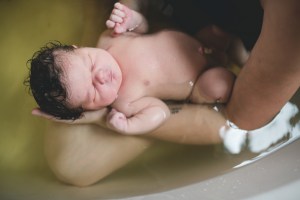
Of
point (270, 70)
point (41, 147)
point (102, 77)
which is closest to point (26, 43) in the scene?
point (41, 147)

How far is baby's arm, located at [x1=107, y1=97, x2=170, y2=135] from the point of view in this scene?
0.77 meters

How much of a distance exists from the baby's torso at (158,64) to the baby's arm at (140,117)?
2cm

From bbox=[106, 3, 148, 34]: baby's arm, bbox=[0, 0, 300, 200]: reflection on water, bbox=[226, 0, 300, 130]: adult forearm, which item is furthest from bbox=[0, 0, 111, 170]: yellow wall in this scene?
bbox=[226, 0, 300, 130]: adult forearm

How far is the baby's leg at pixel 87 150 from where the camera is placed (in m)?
0.87

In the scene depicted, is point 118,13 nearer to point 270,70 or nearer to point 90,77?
point 90,77

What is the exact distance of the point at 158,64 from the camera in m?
0.84

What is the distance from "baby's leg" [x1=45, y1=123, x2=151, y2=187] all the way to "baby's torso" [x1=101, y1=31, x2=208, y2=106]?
11 cm

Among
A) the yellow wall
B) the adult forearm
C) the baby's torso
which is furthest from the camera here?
the yellow wall

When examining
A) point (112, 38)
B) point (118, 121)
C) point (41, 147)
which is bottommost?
point (41, 147)

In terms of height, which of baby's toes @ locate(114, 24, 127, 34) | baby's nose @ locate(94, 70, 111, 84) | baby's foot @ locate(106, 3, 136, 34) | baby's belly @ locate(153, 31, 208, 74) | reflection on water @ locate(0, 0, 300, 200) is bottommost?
reflection on water @ locate(0, 0, 300, 200)

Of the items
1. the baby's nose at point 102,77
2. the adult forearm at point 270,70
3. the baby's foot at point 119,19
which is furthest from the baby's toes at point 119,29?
the adult forearm at point 270,70

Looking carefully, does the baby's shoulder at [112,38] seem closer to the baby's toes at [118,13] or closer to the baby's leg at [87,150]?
the baby's toes at [118,13]

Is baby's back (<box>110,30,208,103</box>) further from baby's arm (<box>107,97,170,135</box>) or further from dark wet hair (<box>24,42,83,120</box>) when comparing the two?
dark wet hair (<box>24,42,83,120</box>)

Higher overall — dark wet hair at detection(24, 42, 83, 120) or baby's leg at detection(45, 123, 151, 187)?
dark wet hair at detection(24, 42, 83, 120)
